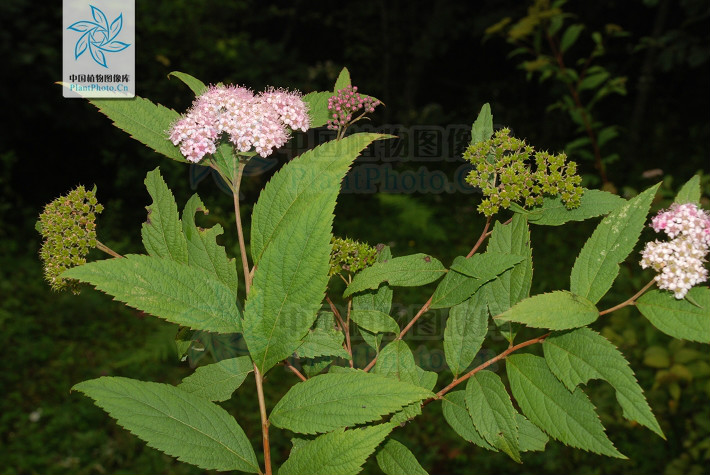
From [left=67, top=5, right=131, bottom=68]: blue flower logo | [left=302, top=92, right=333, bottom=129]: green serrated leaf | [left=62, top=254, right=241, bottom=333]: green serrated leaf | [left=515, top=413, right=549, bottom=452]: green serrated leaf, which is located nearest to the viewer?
[left=62, top=254, right=241, bottom=333]: green serrated leaf

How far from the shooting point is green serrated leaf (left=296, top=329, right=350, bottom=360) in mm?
929

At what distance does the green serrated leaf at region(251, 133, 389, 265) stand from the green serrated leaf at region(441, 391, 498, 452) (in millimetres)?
453

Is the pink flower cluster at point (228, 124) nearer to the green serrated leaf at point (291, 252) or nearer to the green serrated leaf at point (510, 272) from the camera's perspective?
the green serrated leaf at point (291, 252)

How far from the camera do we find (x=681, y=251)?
0.95m

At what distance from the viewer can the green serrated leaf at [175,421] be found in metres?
0.83

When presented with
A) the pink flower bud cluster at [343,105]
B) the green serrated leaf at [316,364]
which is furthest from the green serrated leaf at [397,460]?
the pink flower bud cluster at [343,105]

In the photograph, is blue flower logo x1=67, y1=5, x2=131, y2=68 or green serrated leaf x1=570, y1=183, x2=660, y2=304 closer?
green serrated leaf x1=570, y1=183, x2=660, y2=304

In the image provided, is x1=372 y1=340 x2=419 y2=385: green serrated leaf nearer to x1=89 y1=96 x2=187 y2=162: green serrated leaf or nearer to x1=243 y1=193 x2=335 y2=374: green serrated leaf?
x1=243 y1=193 x2=335 y2=374: green serrated leaf

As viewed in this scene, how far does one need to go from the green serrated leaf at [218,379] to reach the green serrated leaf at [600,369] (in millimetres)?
539

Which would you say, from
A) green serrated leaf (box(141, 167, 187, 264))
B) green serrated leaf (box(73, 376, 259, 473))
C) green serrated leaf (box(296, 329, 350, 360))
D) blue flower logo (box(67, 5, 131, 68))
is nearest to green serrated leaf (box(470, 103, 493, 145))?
green serrated leaf (box(296, 329, 350, 360))

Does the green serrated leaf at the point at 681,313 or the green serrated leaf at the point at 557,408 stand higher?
the green serrated leaf at the point at 681,313

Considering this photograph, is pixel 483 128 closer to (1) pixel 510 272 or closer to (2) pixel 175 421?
(1) pixel 510 272

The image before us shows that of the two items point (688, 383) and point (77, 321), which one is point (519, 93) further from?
point (77, 321)

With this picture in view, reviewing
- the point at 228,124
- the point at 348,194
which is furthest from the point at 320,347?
the point at 348,194
